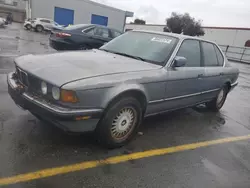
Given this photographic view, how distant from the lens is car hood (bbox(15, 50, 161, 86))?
2.87m

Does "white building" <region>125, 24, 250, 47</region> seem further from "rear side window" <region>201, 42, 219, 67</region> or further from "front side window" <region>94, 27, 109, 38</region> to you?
"rear side window" <region>201, 42, 219, 67</region>

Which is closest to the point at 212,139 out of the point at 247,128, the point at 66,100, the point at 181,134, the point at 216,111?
the point at 181,134

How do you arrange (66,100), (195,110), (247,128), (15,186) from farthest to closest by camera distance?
(195,110)
(247,128)
(66,100)
(15,186)

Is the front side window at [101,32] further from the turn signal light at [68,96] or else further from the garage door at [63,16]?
the garage door at [63,16]

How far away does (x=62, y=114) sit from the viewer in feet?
8.82

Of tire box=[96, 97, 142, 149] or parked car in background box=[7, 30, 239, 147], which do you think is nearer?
parked car in background box=[7, 30, 239, 147]

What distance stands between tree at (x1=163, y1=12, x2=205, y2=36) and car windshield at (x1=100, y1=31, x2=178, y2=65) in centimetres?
3776

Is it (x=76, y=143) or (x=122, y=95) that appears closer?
(x=122, y=95)

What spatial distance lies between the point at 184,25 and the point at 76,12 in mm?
19040

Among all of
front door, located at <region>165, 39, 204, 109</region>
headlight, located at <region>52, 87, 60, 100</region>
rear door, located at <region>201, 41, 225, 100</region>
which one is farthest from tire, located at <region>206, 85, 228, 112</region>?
headlight, located at <region>52, 87, 60, 100</region>

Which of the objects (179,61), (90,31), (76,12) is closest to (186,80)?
(179,61)

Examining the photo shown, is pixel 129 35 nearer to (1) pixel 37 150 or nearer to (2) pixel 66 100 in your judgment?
(2) pixel 66 100

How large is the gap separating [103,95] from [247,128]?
11.7ft

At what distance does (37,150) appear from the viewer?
9.96 ft
